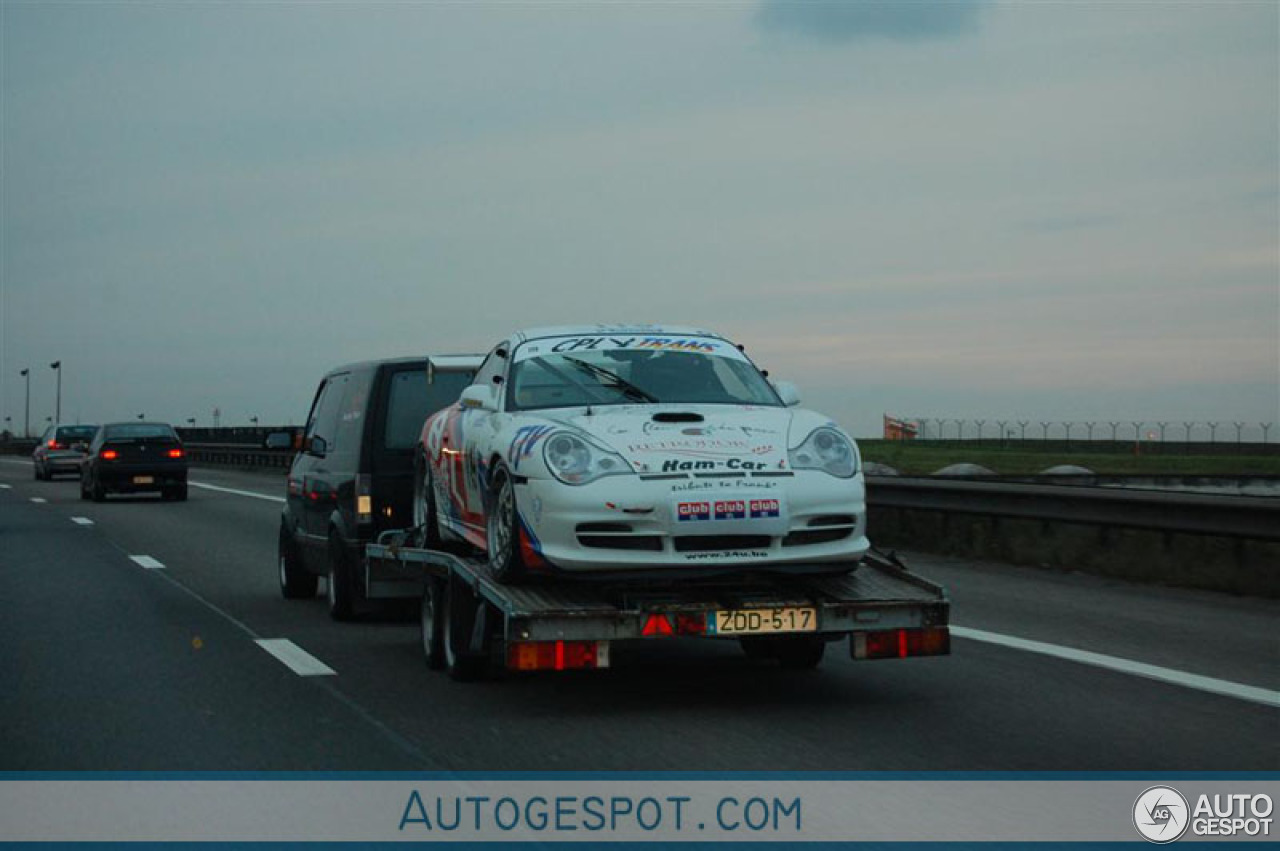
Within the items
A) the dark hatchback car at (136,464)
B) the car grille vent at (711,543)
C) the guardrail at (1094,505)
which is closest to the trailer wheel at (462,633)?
the car grille vent at (711,543)

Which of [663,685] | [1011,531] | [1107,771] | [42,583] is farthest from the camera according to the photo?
[1011,531]

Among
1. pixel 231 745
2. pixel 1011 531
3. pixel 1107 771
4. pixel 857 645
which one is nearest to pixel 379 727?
pixel 231 745

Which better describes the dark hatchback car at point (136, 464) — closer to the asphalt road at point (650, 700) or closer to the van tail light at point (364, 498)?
the asphalt road at point (650, 700)

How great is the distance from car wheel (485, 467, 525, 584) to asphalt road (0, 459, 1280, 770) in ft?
2.18

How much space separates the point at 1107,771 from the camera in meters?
6.54

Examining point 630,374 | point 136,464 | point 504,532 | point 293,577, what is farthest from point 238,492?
point 504,532

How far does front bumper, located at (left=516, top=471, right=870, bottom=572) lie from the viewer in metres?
7.90

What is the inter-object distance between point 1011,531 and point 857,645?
9402 millimetres

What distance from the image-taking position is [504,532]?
8.46 metres

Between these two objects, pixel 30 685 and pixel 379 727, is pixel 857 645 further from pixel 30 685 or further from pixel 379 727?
pixel 30 685

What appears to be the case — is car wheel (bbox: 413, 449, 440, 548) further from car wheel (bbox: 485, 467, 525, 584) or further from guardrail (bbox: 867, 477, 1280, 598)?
guardrail (bbox: 867, 477, 1280, 598)

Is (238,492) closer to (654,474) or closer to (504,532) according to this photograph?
(504,532)

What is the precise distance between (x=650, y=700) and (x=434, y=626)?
179 centimetres

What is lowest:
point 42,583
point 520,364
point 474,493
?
point 42,583
